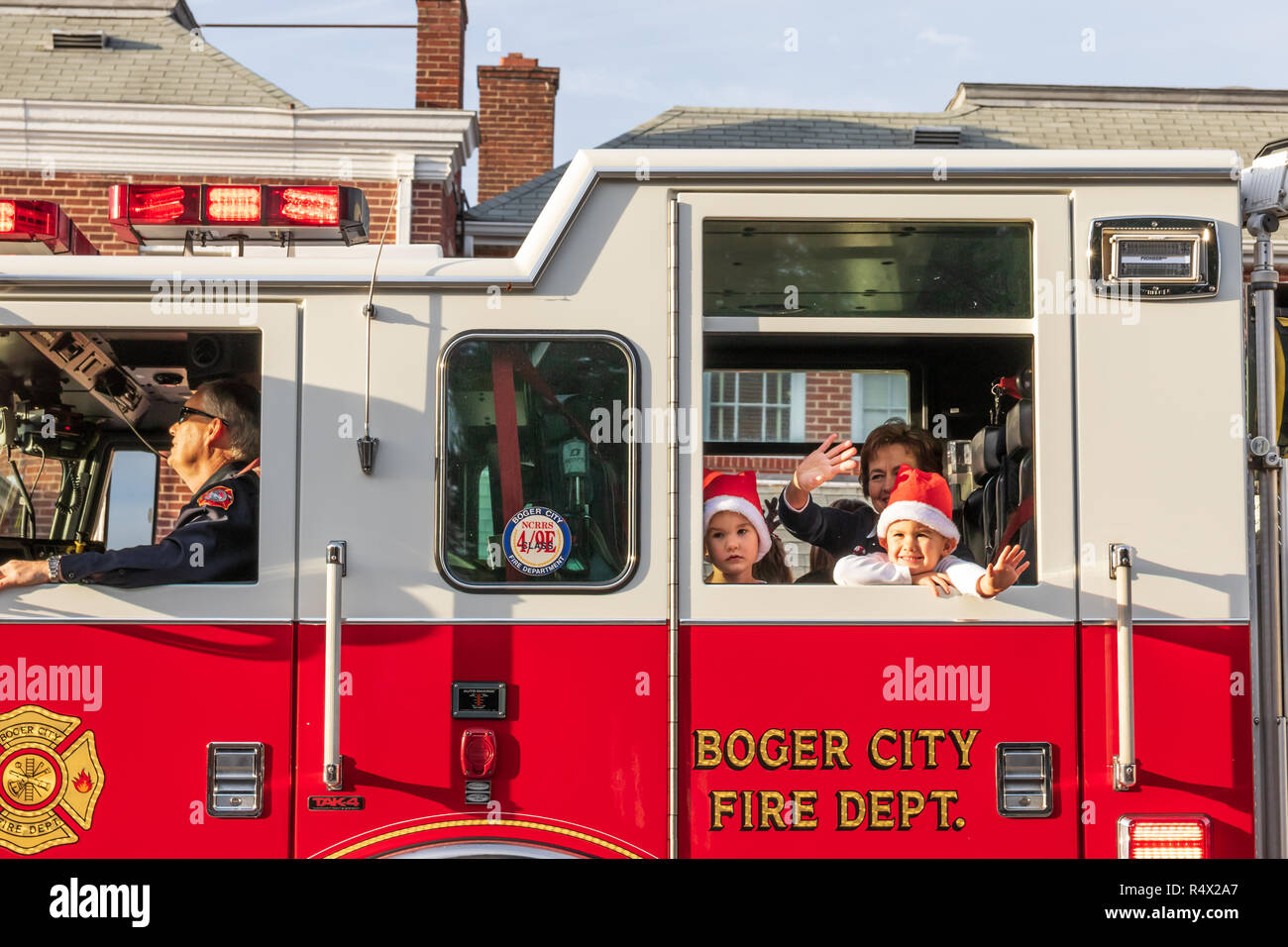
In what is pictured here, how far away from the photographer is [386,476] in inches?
128

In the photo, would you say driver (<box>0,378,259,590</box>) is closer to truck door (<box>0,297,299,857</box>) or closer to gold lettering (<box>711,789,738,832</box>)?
truck door (<box>0,297,299,857</box>)

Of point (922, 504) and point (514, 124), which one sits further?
point (514, 124)

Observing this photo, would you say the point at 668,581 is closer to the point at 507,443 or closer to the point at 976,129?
the point at 507,443

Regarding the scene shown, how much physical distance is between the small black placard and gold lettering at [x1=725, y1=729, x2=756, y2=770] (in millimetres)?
583

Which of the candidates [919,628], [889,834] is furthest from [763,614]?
[889,834]

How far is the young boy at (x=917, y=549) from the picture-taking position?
10.6 ft

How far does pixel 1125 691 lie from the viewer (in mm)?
3061

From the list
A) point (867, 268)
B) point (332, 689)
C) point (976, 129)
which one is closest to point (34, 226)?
point (332, 689)

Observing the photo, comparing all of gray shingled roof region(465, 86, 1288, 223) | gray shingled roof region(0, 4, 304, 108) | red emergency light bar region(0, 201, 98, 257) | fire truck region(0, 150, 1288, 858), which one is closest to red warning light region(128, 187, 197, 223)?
red emergency light bar region(0, 201, 98, 257)

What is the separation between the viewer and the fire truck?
10.3ft

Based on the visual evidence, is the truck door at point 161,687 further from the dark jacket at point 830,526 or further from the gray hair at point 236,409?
the dark jacket at point 830,526

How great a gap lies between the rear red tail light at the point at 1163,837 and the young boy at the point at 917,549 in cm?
70

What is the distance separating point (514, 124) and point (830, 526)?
1361 centimetres
